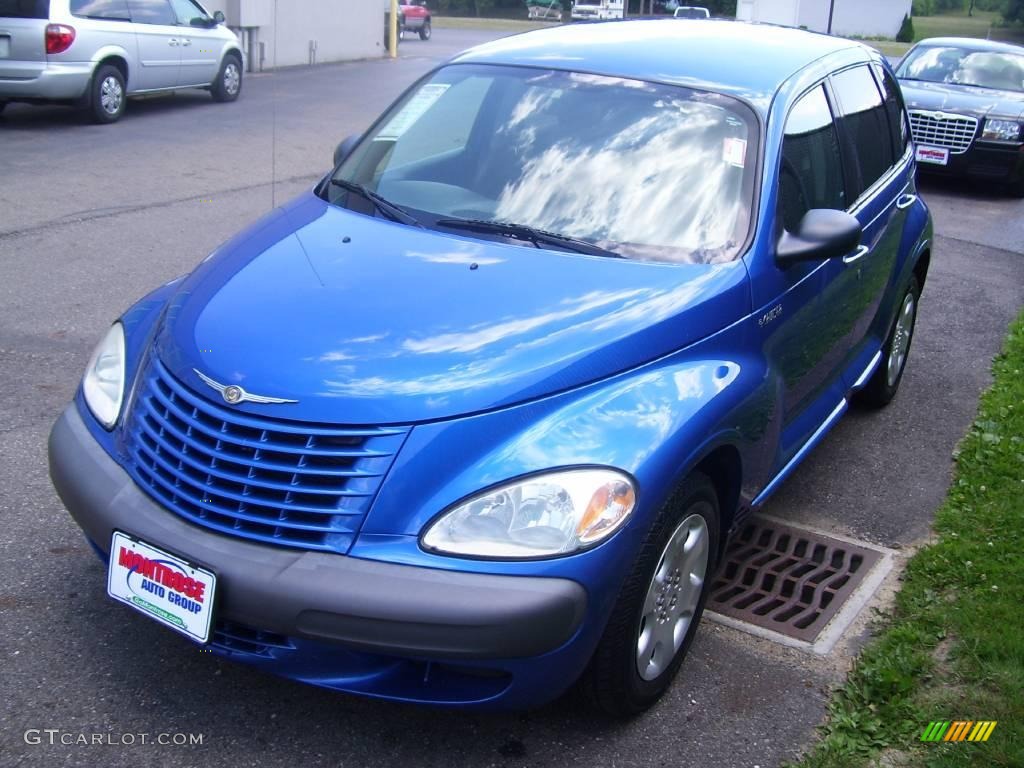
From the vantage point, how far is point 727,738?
3.14 metres

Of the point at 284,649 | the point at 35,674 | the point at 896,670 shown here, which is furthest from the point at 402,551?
the point at 896,670

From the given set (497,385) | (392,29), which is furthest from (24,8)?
(392,29)

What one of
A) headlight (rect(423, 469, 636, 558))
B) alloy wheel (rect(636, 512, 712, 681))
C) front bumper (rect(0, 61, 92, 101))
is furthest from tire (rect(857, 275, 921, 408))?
front bumper (rect(0, 61, 92, 101))

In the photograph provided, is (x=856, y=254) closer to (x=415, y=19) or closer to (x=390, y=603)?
(x=390, y=603)

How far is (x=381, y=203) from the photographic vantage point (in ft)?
13.1

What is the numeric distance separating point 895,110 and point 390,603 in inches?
168

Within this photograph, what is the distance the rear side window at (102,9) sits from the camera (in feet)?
40.5

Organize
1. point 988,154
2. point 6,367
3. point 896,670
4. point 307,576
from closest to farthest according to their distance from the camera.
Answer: point 307,576 < point 896,670 < point 6,367 < point 988,154

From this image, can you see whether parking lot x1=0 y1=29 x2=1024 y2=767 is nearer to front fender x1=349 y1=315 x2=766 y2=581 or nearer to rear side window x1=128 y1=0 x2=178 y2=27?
front fender x1=349 y1=315 x2=766 y2=581

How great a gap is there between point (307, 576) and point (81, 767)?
2.64ft

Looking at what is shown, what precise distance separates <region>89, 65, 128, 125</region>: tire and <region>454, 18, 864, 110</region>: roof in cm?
909

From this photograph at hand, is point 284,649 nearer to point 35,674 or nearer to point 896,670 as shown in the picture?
point 35,674

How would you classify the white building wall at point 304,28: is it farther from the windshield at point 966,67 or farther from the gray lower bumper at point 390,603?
the gray lower bumper at point 390,603

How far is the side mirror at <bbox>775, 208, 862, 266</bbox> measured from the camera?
3.70 m
